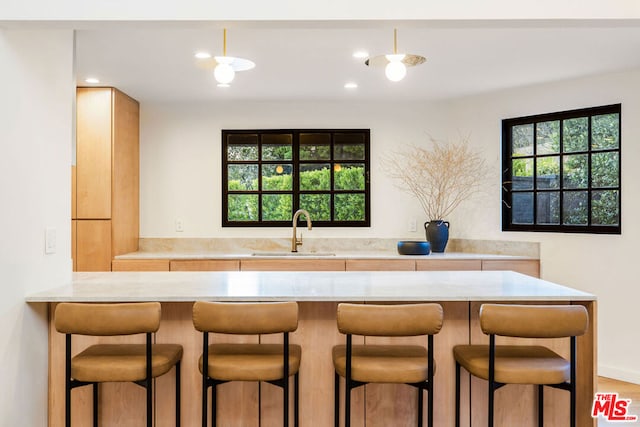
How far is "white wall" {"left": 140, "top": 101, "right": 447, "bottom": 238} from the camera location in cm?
513

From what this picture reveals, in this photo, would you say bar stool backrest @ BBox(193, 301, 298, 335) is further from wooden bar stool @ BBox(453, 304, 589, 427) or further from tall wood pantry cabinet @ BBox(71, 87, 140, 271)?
tall wood pantry cabinet @ BBox(71, 87, 140, 271)

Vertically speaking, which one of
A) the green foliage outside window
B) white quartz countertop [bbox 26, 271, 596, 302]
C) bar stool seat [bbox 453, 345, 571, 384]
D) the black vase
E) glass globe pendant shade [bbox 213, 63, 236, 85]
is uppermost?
glass globe pendant shade [bbox 213, 63, 236, 85]

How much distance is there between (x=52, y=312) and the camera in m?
2.54

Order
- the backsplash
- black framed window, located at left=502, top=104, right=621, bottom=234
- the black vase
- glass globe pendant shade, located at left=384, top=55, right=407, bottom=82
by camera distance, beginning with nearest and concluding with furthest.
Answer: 1. glass globe pendant shade, located at left=384, top=55, right=407, bottom=82
2. black framed window, located at left=502, top=104, right=621, bottom=234
3. the black vase
4. the backsplash

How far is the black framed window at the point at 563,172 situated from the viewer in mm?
4180

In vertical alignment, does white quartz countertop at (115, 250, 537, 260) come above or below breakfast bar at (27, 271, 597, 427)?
above

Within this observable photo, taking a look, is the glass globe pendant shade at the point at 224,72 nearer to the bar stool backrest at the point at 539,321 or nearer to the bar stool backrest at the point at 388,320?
the bar stool backrest at the point at 388,320

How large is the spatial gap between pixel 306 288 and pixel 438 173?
274 cm

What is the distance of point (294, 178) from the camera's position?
5.18 meters

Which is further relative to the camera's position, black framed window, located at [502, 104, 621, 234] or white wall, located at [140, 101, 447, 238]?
white wall, located at [140, 101, 447, 238]

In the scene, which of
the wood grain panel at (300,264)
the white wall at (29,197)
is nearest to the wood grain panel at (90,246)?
the wood grain panel at (300,264)

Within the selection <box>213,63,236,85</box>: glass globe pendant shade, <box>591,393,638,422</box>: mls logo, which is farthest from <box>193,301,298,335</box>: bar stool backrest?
<box>591,393,638,422</box>: mls logo

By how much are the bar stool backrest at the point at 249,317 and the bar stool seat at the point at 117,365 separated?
288 millimetres

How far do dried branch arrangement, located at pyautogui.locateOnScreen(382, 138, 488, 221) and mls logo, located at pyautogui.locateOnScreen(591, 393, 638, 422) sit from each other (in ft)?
7.28
